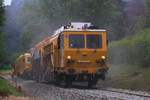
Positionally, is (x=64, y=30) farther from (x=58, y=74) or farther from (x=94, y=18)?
(x=94, y=18)

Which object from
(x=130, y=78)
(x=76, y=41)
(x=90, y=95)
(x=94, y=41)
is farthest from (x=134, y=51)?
A: (x=90, y=95)

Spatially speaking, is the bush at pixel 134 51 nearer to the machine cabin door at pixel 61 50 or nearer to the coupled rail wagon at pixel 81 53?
the coupled rail wagon at pixel 81 53

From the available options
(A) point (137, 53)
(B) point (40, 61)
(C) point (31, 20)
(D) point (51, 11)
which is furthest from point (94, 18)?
(A) point (137, 53)

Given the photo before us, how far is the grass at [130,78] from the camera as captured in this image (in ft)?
90.3

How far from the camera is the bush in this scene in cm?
3234

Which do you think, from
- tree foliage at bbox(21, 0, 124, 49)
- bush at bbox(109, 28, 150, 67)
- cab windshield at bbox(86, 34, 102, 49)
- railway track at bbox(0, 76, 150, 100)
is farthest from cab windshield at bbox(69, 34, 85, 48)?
tree foliage at bbox(21, 0, 124, 49)

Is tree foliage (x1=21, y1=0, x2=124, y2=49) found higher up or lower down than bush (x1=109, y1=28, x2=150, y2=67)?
higher up

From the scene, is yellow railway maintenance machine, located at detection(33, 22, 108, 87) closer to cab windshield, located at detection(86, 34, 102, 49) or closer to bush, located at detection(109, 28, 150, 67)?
cab windshield, located at detection(86, 34, 102, 49)

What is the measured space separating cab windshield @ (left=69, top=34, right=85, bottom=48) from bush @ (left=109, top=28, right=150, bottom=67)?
17.9 feet

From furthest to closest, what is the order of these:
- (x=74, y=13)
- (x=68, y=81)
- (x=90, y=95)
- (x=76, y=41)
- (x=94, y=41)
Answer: (x=74, y=13) → (x=68, y=81) → (x=94, y=41) → (x=76, y=41) → (x=90, y=95)

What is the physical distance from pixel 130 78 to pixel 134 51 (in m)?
3.21

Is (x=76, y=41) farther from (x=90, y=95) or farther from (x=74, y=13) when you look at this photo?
(x=74, y=13)

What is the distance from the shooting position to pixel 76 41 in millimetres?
27859

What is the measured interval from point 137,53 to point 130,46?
3.98 ft
